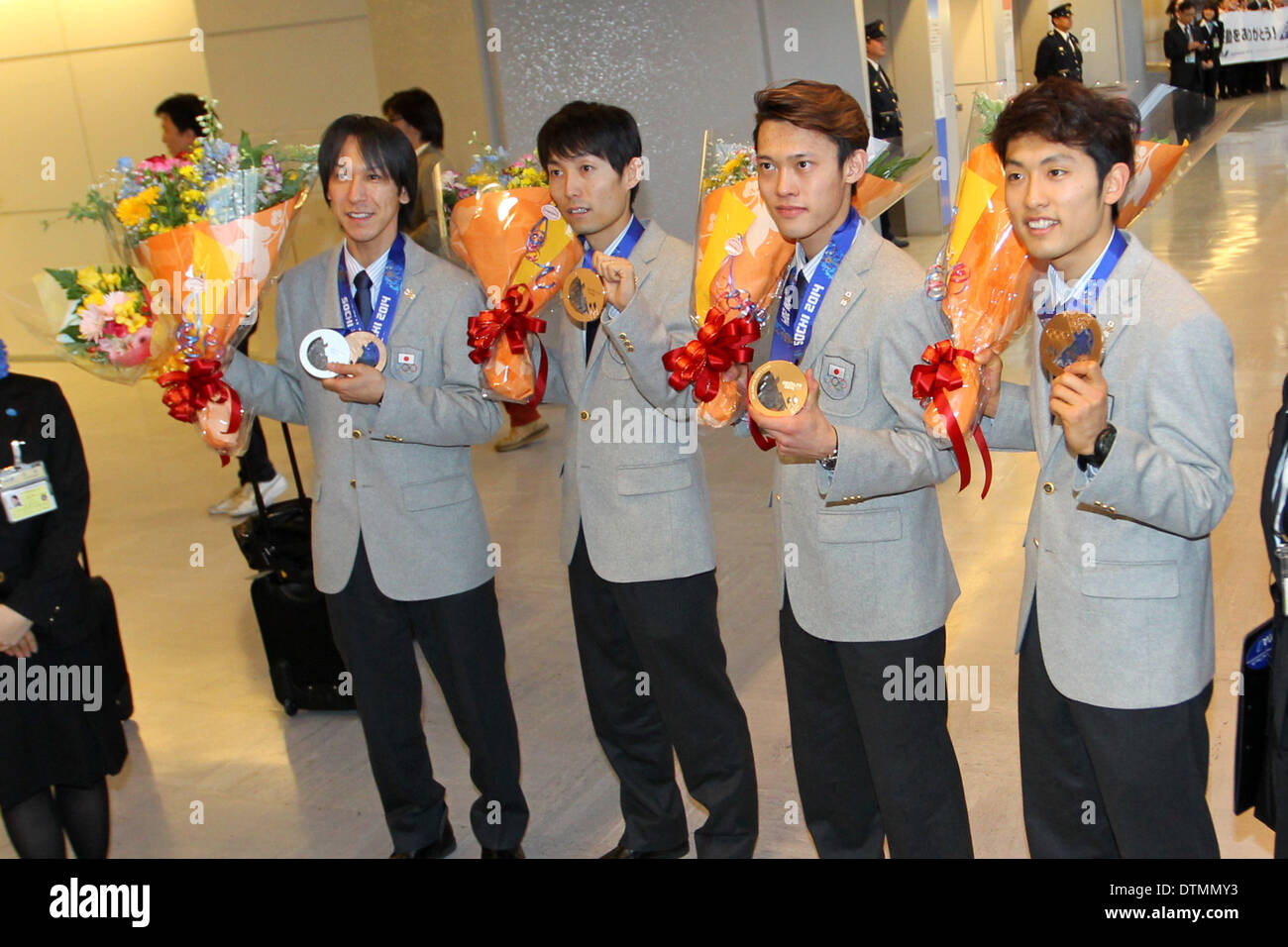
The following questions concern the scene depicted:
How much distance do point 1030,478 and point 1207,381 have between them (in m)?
3.93

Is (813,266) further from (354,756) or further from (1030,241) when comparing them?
(354,756)

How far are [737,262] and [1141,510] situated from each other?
0.95 metres

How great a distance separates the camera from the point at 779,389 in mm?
2092

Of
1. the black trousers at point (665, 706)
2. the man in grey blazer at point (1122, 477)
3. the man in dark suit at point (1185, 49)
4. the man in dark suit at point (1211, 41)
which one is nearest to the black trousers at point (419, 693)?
the black trousers at point (665, 706)

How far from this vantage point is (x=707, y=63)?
7.54m

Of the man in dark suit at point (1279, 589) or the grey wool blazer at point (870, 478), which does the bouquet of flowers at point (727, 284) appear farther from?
the man in dark suit at point (1279, 589)

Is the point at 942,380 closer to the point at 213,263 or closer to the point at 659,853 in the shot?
the point at 659,853

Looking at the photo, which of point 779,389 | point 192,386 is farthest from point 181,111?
point 779,389

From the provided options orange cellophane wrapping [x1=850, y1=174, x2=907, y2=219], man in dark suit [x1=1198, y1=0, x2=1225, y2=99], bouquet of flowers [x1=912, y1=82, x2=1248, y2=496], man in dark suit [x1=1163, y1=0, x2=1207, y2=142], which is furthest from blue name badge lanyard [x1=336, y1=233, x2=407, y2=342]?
man in dark suit [x1=1198, y1=0, x2=1225, y2=99]

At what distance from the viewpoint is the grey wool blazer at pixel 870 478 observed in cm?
221

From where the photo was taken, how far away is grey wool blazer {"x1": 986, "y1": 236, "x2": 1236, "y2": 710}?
1859 millimetres

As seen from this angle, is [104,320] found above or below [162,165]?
below

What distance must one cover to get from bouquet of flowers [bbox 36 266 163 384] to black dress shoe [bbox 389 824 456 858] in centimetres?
133

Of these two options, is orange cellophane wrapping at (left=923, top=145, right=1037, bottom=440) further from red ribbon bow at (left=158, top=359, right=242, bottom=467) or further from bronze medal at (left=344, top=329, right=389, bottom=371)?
red ribbon bow at (left=158, top=359, right=242, bottom=467)
